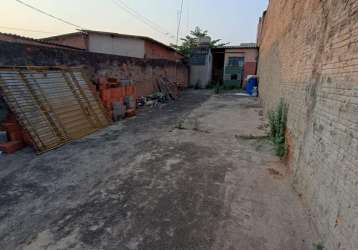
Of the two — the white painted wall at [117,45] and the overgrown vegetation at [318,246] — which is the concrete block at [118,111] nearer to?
the overgrown vegetation at [318,246]

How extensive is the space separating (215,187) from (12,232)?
2.42m

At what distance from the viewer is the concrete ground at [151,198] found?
213cm

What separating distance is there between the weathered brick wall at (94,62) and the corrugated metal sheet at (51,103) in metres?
0.27

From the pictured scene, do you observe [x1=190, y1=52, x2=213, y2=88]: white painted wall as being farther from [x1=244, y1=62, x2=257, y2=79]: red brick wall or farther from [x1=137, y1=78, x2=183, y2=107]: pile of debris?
[x1=137, y1=78, x2=183, y2=107]: pile of debris

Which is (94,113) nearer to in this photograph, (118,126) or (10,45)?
(118,126)

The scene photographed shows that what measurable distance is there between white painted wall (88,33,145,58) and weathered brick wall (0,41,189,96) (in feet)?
7.85

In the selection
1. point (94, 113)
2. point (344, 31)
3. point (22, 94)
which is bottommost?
point (94, 113)

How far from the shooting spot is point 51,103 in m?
4.84

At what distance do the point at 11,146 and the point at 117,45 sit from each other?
39.7 ft

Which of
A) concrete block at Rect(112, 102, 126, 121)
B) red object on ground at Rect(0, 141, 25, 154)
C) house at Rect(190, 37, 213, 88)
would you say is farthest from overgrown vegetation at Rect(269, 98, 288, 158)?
house at Rect(190, 37, 213, 88)

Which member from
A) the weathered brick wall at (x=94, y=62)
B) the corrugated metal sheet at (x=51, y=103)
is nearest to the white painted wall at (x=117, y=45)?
the weathered brick wall at (x=94, y=62)

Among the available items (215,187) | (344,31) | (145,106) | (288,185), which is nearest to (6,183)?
(215,187)

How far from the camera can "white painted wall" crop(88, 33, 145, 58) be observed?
14453 millimetres

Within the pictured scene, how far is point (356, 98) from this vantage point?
1795 mm
